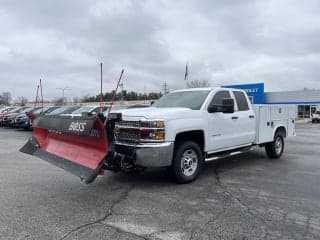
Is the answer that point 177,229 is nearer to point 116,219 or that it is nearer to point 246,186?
point 116,219

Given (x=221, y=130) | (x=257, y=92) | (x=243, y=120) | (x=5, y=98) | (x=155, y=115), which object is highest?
(x=5, y=98)

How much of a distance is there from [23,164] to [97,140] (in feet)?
14.1

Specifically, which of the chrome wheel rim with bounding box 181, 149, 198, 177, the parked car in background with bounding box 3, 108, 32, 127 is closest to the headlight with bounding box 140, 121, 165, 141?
the chrome wheel rim with bounding box 181, 149, 198, 177

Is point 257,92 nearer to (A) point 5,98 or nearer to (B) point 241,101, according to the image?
(B) point 241,101

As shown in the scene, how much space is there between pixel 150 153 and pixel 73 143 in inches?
58.0

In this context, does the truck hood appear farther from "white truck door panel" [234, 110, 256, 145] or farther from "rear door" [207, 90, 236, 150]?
"white truck door panel" [234, 110, 256, 145]

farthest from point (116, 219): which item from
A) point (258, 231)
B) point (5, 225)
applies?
point (258, 231)

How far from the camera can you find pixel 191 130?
687 cm

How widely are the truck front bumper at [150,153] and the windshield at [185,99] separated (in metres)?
1.45

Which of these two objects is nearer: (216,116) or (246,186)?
(246,186)

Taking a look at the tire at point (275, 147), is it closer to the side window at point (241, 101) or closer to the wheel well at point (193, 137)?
A: the side window at point (241, 101)

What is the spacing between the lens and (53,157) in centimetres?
651

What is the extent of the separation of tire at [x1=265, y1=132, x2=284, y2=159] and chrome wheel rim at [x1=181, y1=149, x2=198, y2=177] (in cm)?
384

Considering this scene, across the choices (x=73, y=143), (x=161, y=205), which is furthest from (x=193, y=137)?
(x=73, y=143)
